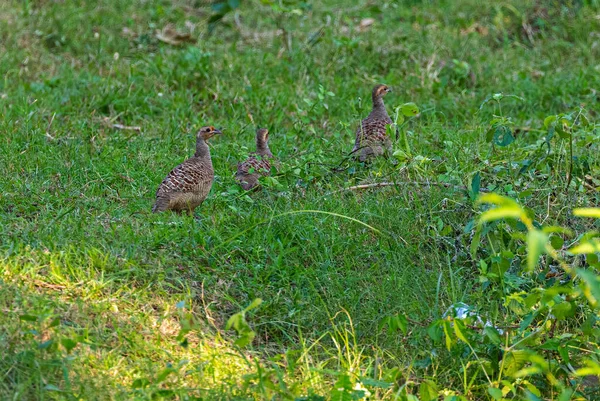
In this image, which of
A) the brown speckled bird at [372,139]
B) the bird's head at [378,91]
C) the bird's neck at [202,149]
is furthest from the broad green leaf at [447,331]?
the bird's head at [378,91]

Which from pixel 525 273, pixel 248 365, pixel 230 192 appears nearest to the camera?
pixel 248 365

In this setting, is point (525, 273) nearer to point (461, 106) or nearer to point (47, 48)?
point (461, 106)

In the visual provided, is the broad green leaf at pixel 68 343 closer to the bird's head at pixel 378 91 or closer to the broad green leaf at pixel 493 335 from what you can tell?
the broad green leaf at pixel 493 335

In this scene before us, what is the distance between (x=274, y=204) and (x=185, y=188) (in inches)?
28.4

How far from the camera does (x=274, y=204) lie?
7.45 m

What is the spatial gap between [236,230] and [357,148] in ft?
5.63

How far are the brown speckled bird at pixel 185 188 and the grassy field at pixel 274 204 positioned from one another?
0.43ft

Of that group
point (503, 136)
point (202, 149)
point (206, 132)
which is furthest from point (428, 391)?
point (206, 132)

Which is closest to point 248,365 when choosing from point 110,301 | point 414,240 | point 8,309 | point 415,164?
point 110,301

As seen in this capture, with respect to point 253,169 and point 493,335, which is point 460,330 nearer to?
point 493,335

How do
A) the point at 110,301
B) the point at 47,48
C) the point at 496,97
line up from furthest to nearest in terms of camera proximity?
the point at 47,48 → the point at 496,97 → the point at 110,301

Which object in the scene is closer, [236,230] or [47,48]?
[236,230]

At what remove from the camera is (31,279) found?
5.91 m

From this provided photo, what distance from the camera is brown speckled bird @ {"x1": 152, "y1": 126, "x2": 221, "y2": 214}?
23.8 ft
